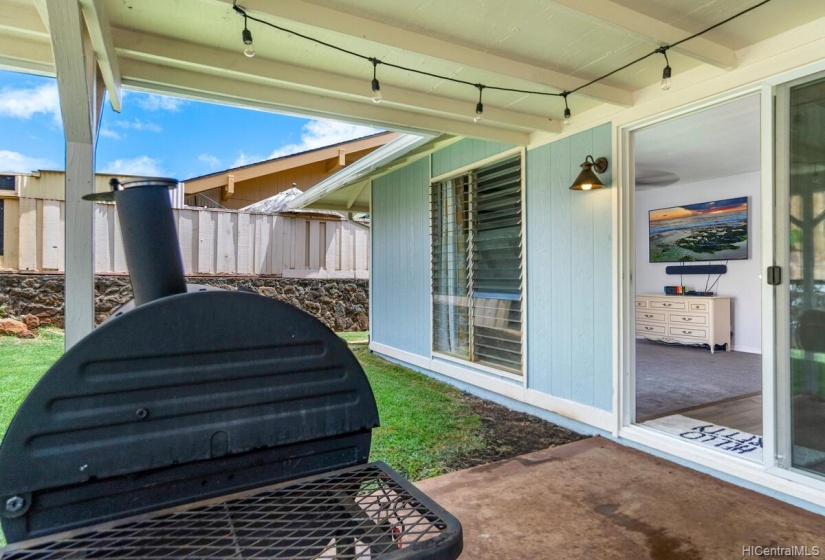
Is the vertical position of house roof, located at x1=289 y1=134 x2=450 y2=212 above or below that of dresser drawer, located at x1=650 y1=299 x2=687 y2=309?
above

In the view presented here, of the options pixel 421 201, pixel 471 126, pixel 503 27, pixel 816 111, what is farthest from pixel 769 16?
pixel 421 201

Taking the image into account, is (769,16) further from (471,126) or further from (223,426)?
(223,426)

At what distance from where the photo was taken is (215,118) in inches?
863

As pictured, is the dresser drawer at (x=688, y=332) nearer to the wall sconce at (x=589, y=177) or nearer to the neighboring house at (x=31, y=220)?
the wall sconce at (x=589, y=177)

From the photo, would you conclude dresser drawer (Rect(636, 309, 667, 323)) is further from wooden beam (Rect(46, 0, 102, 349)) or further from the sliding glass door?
wooden beam (Rect(46, 0, 102, 349))

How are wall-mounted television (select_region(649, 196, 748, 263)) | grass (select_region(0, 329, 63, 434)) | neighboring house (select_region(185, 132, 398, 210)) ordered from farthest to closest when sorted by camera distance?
neighboring house (select_region(185, 132, 398, 210)) < wall-mounted television (select_region(649, 196, 748, 263)) < grass (select_region(0, 329, 63, 434))

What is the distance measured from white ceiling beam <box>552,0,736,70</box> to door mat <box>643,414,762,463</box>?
2093 millimetres

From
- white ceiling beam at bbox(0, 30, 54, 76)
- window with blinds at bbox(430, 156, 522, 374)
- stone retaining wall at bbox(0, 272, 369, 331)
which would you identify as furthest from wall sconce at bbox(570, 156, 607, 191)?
stone retaining wall at bbox(0, 272, 369, 331)

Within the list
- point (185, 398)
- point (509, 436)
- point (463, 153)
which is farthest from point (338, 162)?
point (185, 398)

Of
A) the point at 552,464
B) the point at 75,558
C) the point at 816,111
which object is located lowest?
the point at 552,464

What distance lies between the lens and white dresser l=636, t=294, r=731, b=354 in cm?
612

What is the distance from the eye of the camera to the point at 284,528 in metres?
0.99

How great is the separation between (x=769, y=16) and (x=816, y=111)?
49 cm

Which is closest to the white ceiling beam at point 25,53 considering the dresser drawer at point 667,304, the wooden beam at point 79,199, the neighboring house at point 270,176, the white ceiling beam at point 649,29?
the wooden beam at point 79,199
